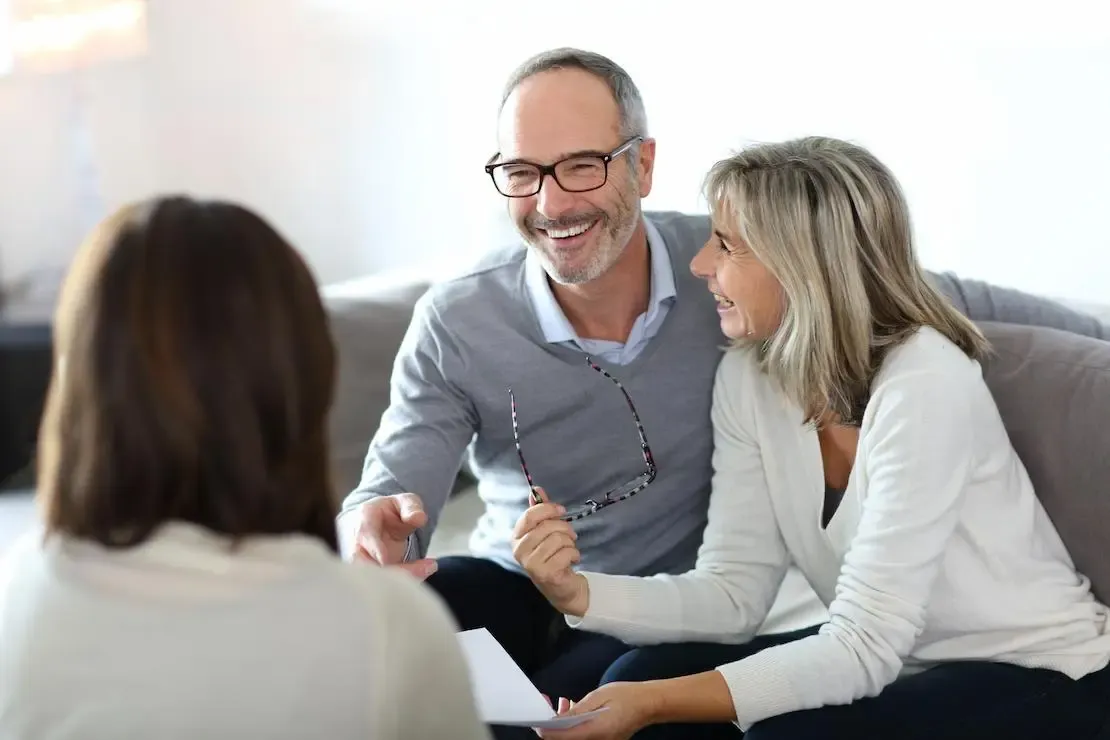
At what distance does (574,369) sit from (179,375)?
991 mm

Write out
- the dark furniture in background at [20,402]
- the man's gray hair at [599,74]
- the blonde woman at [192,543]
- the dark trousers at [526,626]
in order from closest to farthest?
the blonde woman at [192,543] < the dark trousers at [526,626] < the man's gray hair at [599,74] < the dark furniture in background at [20,402]

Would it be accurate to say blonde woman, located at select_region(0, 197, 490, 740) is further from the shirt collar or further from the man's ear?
the man's ear

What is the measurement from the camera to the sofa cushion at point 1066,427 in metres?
1.52

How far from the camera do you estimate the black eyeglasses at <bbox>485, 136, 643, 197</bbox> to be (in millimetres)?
1782

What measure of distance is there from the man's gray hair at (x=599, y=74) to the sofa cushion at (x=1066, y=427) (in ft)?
2.05

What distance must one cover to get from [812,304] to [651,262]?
41 centimetres

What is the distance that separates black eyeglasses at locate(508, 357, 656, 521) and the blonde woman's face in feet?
0.76

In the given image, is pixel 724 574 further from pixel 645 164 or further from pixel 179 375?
pixel 179 375

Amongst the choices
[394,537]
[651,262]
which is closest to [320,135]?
[651,262]

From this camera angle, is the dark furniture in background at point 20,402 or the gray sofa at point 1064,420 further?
the dark furniture in background at point 20,402

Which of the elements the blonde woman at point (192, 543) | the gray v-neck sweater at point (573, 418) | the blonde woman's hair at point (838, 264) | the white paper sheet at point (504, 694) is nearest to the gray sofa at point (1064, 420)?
the blonde woman's hair at point (838, 264)

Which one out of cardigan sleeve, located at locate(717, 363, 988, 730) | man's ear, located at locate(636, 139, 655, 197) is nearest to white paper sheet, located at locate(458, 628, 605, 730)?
cardigan sleeve, located at locate(717, 363, 988, 730)

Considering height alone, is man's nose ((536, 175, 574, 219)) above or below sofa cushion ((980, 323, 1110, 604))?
above

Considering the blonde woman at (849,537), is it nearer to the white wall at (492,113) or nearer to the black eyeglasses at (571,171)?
the black eyeglasses at (571,171)
